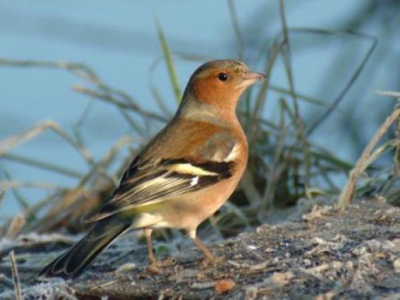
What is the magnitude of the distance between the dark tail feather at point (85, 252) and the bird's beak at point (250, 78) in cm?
133

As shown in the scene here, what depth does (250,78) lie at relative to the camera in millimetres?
6723

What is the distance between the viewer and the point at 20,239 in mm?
6648

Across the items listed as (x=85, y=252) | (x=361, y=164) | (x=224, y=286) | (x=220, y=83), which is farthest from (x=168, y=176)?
(x=224, y=286)

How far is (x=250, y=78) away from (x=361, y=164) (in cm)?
79

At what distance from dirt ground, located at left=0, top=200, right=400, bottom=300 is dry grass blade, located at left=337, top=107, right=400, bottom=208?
0.11m

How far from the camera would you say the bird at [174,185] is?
5496 mm

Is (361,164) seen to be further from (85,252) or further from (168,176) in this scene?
(85,252)

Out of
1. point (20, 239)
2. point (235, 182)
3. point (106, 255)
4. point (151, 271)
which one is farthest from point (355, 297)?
point (20, 239)

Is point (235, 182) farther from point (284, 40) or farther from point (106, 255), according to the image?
point (284, 40)

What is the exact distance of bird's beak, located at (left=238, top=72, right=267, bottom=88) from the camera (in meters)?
6.69

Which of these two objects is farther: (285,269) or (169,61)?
(169,61)

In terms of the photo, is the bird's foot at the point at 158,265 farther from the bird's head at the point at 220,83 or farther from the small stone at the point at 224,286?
the bird's head at the point at 220,83

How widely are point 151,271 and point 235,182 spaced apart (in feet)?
3.35

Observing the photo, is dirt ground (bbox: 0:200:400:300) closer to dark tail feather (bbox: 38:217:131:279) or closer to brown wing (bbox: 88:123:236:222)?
dark tail feather (bbox: 38:217:131:279)
